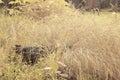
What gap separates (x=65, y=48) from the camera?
4.07m

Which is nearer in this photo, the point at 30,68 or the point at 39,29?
the point at 30,68

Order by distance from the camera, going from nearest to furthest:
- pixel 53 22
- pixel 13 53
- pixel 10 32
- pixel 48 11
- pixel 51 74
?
pixel 51 74
pixel 13 53
pixel 10 32
pixel 53 22
pixel 48 11

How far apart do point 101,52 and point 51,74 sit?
0.72 metres

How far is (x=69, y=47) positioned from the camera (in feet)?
13.8

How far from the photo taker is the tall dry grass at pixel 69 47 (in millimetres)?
3655

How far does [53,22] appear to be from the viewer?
16.0ft

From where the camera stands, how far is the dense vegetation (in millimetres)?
3664

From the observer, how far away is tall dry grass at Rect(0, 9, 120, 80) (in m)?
3.65

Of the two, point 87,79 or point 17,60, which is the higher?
point 17,60

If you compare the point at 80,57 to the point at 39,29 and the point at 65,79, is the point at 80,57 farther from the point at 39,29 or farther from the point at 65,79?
the point at 39,29

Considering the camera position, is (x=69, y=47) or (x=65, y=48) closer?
(x=65, y=48)

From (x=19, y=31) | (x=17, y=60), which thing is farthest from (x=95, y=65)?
(x=19, y=31)

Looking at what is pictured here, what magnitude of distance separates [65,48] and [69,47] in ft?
0.43

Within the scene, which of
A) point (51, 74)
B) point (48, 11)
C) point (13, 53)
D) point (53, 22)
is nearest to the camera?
point (51, 74)
